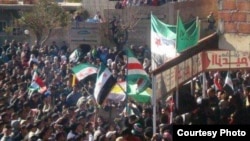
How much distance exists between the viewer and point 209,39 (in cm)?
768

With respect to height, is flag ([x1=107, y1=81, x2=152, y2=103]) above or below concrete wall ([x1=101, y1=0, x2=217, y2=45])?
above

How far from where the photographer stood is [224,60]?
1110 centimetres

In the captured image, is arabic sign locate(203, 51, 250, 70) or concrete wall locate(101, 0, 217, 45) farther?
concrete wall locate(101, 0, 217, 45)

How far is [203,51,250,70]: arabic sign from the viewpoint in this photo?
10.2m

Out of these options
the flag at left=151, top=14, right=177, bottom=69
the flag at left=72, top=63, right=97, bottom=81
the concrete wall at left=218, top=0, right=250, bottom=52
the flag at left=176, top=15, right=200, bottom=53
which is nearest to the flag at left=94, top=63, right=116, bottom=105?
the flag at left=151, top=14, right=177, bottom=69

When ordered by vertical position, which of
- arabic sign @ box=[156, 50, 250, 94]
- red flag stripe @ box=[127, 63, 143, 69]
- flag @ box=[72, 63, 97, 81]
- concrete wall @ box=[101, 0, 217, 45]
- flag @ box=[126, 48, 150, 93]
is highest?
arabic sign @ box=[156, 50, 250, 94]

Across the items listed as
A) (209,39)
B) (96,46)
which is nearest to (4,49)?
(96,46)

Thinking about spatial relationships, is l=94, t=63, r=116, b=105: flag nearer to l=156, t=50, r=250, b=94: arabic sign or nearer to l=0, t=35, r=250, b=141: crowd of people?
l=0, t=35, r=250, b=141: crowd of people

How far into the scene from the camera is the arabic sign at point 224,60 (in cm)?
1018

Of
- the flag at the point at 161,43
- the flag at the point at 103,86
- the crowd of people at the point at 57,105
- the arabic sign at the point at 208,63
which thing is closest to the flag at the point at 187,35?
the flag at the point at 161,43

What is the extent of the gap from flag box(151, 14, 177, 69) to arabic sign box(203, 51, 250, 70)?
195 inches

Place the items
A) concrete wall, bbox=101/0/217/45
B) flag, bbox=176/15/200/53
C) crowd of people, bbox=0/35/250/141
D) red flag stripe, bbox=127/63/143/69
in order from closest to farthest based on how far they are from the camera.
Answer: crowd of people, bbox=0/35/250/141 → flag, bbox=176/15/200/53 → red flag stripe, bbox=127/63/143/69 → concrete wall, bbox=101/0/217/45

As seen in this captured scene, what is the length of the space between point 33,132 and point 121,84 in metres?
5.52

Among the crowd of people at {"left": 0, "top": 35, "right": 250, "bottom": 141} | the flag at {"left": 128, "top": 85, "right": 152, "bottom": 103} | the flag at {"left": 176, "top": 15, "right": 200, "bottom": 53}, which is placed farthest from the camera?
the flag at {"left": 128, "top": 85, "right": 152, "bottom": 103}
